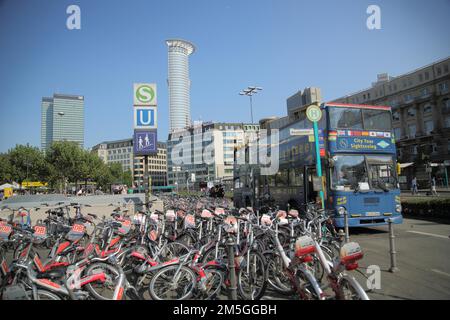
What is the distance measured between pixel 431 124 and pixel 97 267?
56.1 metres

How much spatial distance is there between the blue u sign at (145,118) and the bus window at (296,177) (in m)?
5.51

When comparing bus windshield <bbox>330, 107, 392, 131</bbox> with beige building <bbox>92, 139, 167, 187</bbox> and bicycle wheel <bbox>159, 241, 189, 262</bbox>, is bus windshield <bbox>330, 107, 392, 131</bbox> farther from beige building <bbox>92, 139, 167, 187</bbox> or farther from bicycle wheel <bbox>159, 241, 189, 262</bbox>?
beige building <bbox>92, 139, 167, 187</bbox>

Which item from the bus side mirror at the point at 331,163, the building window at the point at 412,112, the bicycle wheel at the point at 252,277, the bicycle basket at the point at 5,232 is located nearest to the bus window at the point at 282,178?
the bus side mirror at the point at 331,163

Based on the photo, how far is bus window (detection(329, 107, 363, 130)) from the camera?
904 centimetres

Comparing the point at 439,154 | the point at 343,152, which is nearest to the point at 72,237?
the point at 343,152

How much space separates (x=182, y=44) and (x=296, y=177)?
181 meters

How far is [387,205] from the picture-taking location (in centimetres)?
874

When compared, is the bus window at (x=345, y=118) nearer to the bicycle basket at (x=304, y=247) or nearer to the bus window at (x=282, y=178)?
the bus window at (x=282, y=178)

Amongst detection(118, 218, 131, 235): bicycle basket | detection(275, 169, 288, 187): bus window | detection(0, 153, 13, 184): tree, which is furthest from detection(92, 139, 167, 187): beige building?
detection(118, 218, 131, 235): bicycle basket

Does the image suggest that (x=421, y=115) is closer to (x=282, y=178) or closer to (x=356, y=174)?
(x=282, y=178)

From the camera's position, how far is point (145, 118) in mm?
10383

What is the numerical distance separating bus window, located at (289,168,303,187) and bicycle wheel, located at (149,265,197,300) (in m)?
7.52

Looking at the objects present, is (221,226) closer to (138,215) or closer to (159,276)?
(159,276)

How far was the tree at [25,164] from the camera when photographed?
1849 inches
